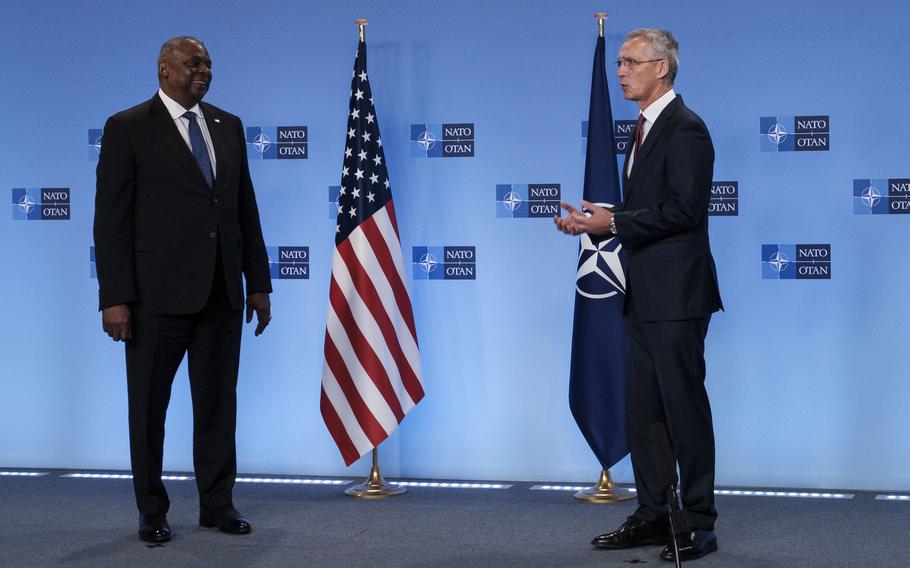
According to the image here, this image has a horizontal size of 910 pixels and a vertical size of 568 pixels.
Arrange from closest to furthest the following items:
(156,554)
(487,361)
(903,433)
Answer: (156,554), (903,433), (487,361)

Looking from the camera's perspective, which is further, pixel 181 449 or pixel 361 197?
pixel 181 449

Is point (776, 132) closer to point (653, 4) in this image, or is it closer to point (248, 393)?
point (653, 4)

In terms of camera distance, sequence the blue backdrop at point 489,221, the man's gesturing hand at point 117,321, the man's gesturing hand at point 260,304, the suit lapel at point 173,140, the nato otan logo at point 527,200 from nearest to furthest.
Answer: the man's gesturing hand at point 117,321 < the suit lapel at point 173,140 < the man's gesturing hand at point 260,304 < the blue backdrop at point 489,221 < the nato otan logo at point 527,200

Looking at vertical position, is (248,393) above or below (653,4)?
below

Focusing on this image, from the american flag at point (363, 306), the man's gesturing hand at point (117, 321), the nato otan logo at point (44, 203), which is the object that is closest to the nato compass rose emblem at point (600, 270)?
the american flag at point (363, 306)

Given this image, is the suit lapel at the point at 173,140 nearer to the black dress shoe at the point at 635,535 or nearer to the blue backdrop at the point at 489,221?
the blue backdrop at the point at 489,221

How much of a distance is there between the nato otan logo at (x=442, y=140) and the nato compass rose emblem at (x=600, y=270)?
0.89 metres

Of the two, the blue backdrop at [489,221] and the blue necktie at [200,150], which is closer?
the blue necktie at [200,150]

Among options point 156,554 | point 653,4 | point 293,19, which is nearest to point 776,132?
point 653,4

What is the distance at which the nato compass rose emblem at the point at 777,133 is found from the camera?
4.99 metres

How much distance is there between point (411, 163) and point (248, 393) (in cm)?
140

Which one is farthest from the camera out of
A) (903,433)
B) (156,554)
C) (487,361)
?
(487,361)

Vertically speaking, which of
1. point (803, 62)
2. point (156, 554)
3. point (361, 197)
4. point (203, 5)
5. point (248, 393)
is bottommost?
point (156, 554)

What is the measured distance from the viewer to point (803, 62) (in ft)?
16.4
